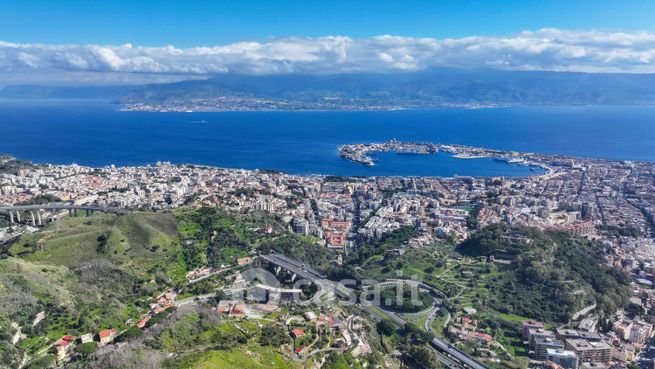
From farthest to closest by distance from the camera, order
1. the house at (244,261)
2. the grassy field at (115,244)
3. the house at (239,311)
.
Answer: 1. the house at (244,261)
2. the grassy field at (115,244)
3. the house at (239,311)

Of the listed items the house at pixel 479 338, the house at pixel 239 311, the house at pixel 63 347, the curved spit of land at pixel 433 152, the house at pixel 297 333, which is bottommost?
the house at pixel 479 338

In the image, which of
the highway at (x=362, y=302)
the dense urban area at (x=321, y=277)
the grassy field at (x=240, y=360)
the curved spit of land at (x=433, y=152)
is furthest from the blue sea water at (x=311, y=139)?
the grassy field at (x=240, y=360)

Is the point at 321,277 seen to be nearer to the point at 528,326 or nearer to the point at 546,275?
the point at 528,326

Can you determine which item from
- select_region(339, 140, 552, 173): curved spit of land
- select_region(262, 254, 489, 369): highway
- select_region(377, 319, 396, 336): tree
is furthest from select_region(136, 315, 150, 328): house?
select_region(339, 140, 552, 173): curved spit of land

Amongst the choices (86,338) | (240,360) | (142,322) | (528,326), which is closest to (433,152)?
(528,326)

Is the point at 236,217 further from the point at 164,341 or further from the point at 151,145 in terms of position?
the point at 151,145

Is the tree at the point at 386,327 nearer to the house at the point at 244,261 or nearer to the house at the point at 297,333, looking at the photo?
the house at the point at 297,333

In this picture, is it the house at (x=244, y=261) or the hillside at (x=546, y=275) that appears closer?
the hillside at (x=546, y=275)
